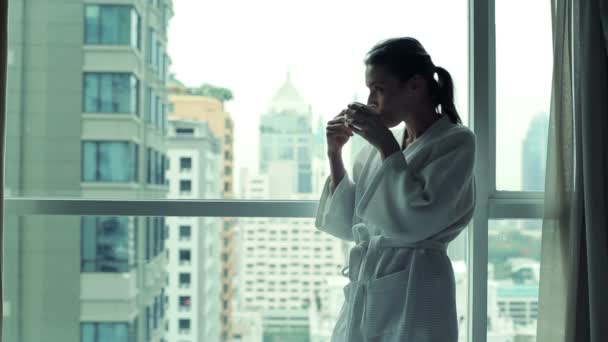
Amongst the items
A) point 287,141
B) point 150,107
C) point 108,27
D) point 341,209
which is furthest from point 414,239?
point 108,27

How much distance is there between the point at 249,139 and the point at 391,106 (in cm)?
58

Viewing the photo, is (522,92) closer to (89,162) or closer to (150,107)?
(150,107)

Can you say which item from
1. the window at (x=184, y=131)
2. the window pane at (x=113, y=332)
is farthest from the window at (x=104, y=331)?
the window at (x=184, y=131)

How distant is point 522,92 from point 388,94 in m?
0.60

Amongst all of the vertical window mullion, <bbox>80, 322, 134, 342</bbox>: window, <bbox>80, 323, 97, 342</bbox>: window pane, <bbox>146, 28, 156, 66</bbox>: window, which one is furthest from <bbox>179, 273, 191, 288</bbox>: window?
the vertical window mullion

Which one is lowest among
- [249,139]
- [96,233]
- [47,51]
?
[96,233]

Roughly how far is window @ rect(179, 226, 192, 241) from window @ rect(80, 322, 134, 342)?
0.36 metres

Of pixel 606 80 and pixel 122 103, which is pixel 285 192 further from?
pixel 606 80

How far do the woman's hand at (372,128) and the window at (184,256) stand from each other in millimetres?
756

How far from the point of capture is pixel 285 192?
1.90 meters

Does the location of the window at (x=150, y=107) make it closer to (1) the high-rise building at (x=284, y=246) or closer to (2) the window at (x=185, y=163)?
(2) the window at (x=185, y=163)

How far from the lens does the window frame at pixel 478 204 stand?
1.78 metres

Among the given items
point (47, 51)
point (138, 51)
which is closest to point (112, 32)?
point (138, 51)

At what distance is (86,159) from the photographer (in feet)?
6.24
